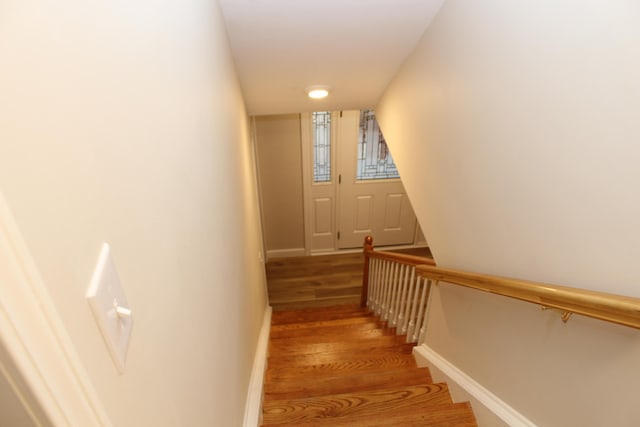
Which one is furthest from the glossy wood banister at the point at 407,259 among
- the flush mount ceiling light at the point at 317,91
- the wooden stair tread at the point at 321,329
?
the flush mount ceiling light at the point at 317,91

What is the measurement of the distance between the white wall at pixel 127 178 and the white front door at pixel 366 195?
9.86ft

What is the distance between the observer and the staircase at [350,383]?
1450mm

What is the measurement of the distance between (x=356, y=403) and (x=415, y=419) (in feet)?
1.01

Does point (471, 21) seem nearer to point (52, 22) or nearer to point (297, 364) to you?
point (52, 22)

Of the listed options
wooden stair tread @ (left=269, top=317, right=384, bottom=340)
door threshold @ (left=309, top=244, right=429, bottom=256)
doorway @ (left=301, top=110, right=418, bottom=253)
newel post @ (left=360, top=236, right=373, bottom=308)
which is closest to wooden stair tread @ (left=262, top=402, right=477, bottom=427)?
wooden stair tread @ (left=269, top=317, right=384, bottom=340)

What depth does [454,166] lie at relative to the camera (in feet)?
4.17

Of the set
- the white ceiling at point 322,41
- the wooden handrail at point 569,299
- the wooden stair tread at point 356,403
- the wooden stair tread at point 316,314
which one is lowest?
the wooden stair tread at point 316,314

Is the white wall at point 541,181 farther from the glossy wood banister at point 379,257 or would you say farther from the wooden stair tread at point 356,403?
the glossy wood banister at point 379,257

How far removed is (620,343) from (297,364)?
1.79m

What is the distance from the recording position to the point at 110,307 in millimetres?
375

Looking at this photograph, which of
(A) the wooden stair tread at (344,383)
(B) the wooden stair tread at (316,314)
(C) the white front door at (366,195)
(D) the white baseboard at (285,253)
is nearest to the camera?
(A) the wooden stair tread at (344,383)

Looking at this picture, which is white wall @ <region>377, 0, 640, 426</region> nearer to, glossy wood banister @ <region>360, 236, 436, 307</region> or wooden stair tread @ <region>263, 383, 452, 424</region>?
wooden stair tread @ <region>263, 383, 452, 424</region>

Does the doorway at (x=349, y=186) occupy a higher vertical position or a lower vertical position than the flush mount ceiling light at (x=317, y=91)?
lower

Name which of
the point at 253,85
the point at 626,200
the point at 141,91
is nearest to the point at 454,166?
the point at 626,200
